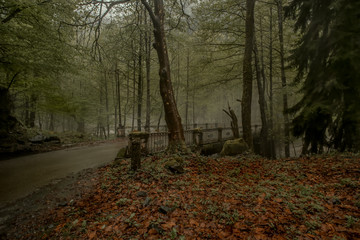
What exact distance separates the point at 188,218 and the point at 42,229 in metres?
3.09

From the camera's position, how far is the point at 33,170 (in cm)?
625

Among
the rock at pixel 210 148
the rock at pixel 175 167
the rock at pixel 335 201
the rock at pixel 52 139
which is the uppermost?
the rock at pixel 52 139

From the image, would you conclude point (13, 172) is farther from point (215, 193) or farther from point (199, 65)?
point (199, 65)

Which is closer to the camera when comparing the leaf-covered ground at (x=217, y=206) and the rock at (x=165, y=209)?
the leaf-covered ground at (x=217, y=206)

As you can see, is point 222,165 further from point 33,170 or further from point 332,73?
point 33,170

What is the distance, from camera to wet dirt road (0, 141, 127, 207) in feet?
15.4

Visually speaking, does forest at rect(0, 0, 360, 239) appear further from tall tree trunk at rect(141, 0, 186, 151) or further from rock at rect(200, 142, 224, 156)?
rock at rect(200, 142, 224, 156)

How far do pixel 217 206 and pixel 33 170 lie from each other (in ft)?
23.7

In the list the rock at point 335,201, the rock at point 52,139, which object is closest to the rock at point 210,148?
the rock at point 335,201

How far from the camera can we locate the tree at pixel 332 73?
470 cm

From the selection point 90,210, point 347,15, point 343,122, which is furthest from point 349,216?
point 347,15

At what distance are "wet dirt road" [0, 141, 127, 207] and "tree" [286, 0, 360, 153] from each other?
9.10 meters

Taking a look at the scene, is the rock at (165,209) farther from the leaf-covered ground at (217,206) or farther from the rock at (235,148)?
the rock at (235,148)

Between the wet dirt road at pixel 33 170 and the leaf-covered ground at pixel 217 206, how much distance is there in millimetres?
1765
